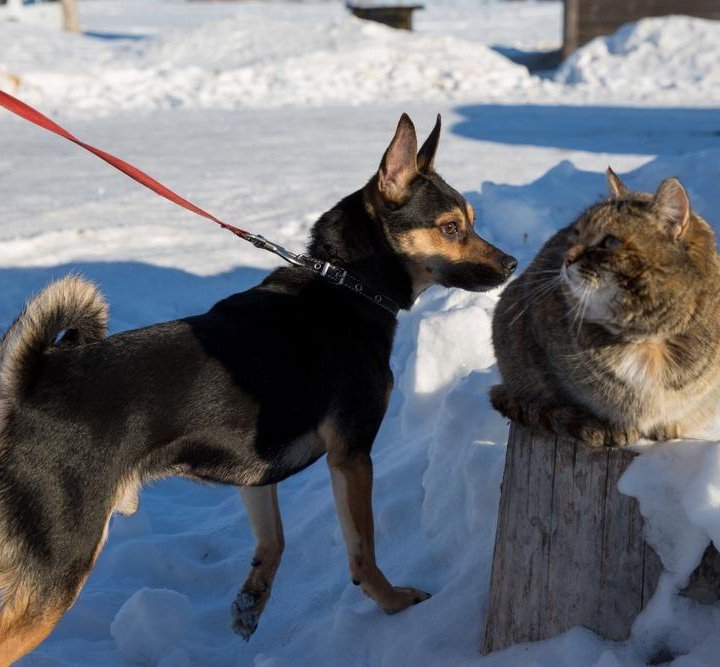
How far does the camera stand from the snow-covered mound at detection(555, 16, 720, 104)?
18.0 meters

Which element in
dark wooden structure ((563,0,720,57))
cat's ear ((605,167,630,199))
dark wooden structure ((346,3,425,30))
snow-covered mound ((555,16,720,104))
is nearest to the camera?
cat's ear ((605,167,630,199))

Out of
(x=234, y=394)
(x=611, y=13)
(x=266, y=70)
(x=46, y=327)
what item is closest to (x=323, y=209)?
(x=234, y=394)

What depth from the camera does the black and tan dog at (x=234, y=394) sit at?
10.00 ft

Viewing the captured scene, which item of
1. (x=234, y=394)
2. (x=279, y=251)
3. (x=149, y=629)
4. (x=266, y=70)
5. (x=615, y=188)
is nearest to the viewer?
(x=615, y=188)

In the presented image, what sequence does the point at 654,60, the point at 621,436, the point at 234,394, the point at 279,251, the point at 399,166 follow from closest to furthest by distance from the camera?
the point at 621,436
the point at 234,394
the point at 279,251
the point at 399,166
the point at 654,60

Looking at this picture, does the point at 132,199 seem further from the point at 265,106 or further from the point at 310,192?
the point at 265,106

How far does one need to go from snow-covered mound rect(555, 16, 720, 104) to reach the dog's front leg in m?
15.1

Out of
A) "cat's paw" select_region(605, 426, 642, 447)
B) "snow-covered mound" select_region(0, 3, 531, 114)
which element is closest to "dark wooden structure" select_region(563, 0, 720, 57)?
"snow-covered mound" select_region(0, 3, 531, 114)

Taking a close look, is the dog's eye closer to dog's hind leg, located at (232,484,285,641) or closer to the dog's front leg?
the dog's front leg

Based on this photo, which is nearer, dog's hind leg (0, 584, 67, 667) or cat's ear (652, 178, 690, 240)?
cat's ear (652, 178, 690, 240)

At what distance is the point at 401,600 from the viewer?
3643mm

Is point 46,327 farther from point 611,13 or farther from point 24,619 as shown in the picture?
point 611,13

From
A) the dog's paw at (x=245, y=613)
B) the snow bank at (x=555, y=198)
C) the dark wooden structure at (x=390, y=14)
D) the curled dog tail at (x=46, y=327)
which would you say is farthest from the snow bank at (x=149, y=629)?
the dark wooden structure at (x=390, y=14)

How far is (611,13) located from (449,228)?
18.9 meters
